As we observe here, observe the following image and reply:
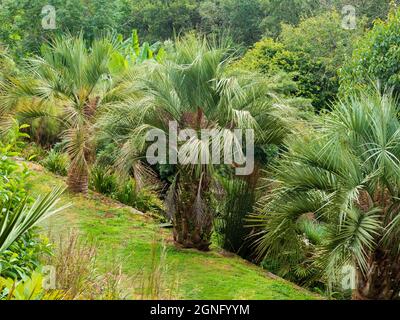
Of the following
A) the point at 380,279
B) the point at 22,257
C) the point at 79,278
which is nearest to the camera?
the point at 22,257

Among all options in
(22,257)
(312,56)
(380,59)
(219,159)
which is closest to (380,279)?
(219,159)

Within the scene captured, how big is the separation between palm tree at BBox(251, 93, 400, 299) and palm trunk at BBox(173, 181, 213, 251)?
1.97 meters

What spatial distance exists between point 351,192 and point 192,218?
3462 mm

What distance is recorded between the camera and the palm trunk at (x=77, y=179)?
12.7m

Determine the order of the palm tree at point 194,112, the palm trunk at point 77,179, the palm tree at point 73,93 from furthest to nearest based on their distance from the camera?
the palm trunk at point 77,179, the palm tree at point 73,93, the palm tree at point 194,112

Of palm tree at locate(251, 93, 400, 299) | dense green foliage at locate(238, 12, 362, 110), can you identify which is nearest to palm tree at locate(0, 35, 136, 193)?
palm tree at locate(251, 93, 400, 299)

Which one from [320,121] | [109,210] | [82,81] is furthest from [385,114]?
[82,81]

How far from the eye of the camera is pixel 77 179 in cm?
1281

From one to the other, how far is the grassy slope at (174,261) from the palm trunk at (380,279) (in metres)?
0.90

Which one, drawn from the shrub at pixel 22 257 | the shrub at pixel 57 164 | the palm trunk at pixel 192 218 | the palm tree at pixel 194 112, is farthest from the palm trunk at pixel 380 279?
the shrub at pixel 57 164

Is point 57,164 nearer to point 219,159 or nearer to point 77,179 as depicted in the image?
point 77,179

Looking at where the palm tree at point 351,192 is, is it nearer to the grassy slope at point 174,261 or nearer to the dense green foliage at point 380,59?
the grassy slope at point 174,261

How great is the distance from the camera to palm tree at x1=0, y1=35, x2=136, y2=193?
12.2 m
